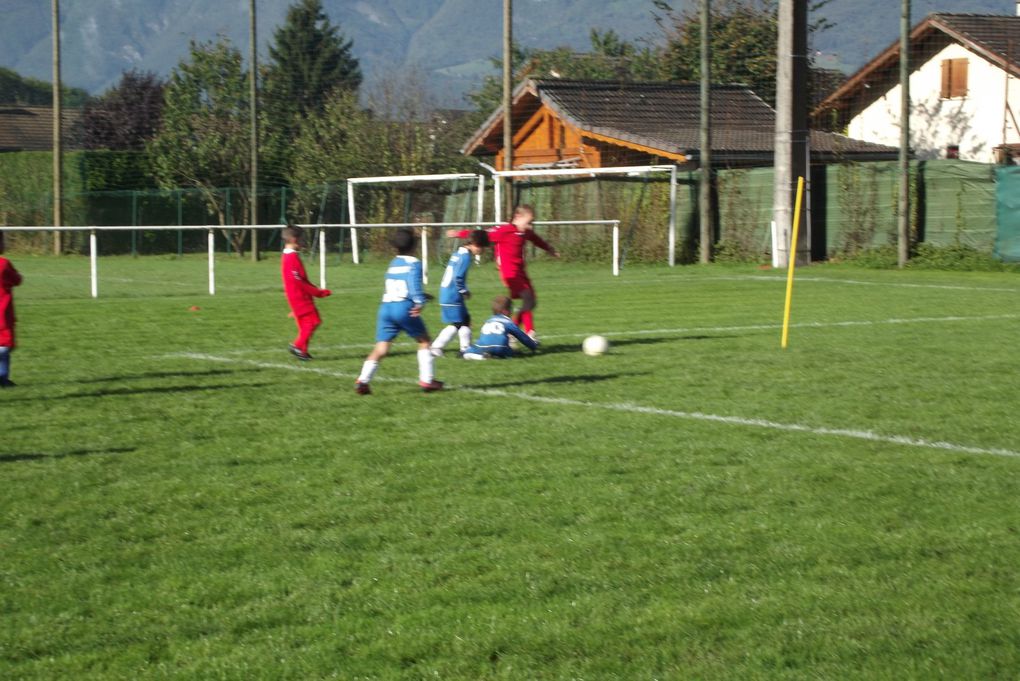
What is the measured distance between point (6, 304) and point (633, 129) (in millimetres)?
26677

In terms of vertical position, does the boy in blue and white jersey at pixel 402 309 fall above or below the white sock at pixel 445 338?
above

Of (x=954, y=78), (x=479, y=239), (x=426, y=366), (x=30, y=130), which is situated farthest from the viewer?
(x=30, y=130)

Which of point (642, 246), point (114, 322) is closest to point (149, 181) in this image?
point (642, 246)

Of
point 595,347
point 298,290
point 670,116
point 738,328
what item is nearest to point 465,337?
point 595,347

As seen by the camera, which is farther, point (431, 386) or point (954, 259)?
point (954, 259)

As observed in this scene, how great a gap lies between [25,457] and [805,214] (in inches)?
968

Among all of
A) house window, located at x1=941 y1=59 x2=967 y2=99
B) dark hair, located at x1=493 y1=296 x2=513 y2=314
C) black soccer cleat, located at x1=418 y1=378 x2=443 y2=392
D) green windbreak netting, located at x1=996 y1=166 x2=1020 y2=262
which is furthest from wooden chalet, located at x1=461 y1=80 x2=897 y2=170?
black soccer cleat, located at x1=418 y1=378 x2=443 y2=392

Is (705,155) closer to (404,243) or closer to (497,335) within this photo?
(497,335)

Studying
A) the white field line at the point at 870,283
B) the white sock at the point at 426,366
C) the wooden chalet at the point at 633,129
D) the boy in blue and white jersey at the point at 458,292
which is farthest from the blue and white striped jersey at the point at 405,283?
the wooden chalet at the point at 633,129

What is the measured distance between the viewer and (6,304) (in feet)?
38.5

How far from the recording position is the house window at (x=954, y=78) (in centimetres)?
4369

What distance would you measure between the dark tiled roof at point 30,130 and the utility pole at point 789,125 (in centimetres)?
5679

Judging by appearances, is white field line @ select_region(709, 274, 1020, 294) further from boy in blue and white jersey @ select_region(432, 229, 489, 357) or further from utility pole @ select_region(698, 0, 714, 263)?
boy in blue and white jersey @ select_region(432, 229, 489, 357)

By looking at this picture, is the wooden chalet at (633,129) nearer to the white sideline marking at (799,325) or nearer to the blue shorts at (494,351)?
the white sideline marking at (799,325)
